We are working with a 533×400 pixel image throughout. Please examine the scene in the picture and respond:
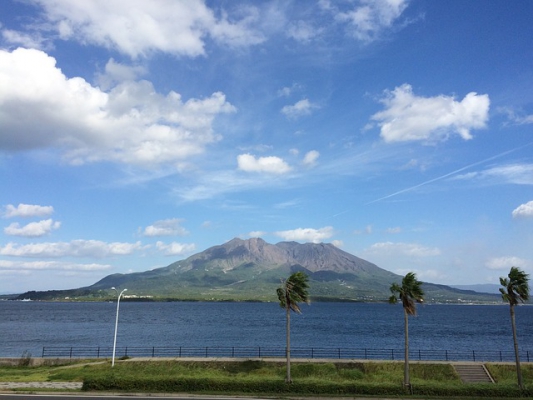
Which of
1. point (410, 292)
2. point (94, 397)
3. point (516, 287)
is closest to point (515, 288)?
point (516, 287)

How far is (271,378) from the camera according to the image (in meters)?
35.3

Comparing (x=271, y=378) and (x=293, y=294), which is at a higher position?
(x=293, y=294)

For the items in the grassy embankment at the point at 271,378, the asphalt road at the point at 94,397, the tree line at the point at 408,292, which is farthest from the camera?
the tree line at the point at 408,292

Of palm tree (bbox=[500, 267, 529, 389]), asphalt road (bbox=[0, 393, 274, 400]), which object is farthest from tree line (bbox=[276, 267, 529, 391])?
asphalt road (bbox=[0, 393, 274, 400])

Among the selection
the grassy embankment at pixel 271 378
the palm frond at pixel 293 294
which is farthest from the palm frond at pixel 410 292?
the palm frond at pixel 293 294

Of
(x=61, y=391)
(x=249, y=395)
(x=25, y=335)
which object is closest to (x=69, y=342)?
(x=25, y=335)

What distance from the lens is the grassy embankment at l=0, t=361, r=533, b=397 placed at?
32.1 metres

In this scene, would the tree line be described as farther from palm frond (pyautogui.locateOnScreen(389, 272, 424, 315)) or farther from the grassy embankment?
the grassy embankment

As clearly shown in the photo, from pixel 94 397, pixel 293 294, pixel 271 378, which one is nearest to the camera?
pixel 94 397

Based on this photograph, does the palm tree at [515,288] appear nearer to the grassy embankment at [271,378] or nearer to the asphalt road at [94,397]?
the grassy embankment at [271,378]

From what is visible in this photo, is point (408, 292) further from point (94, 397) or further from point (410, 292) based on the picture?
point (94, 397)

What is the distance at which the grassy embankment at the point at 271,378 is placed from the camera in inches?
1262

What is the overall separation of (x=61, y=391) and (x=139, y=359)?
44.4ft

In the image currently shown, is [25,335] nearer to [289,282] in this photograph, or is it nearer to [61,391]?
[61,391]
